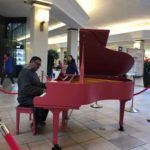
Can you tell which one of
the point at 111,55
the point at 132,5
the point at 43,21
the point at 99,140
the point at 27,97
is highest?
the point at 132,5

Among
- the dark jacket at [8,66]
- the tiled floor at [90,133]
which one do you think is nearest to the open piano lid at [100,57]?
the tiled floor at [90,133]

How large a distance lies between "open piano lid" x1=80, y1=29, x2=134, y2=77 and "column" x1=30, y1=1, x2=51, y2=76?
292 cm

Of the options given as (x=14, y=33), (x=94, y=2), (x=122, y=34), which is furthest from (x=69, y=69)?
(x=122, y=34)

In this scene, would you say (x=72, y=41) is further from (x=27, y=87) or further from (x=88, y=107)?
(x=27, y=87)

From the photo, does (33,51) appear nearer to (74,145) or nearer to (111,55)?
(111,55)

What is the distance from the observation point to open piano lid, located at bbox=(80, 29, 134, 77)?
10.3 ft

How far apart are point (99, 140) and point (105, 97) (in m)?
0.67

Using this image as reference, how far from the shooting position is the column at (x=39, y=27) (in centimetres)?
622

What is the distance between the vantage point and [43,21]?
6.32 m

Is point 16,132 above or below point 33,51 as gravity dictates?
below

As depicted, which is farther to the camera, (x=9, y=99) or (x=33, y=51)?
(x=33, y=51)

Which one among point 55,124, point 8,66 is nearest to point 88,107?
point 55,124

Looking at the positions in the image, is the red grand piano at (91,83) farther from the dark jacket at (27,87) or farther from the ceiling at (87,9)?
the ceiling at (87,9)

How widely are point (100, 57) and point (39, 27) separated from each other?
3.41 m
